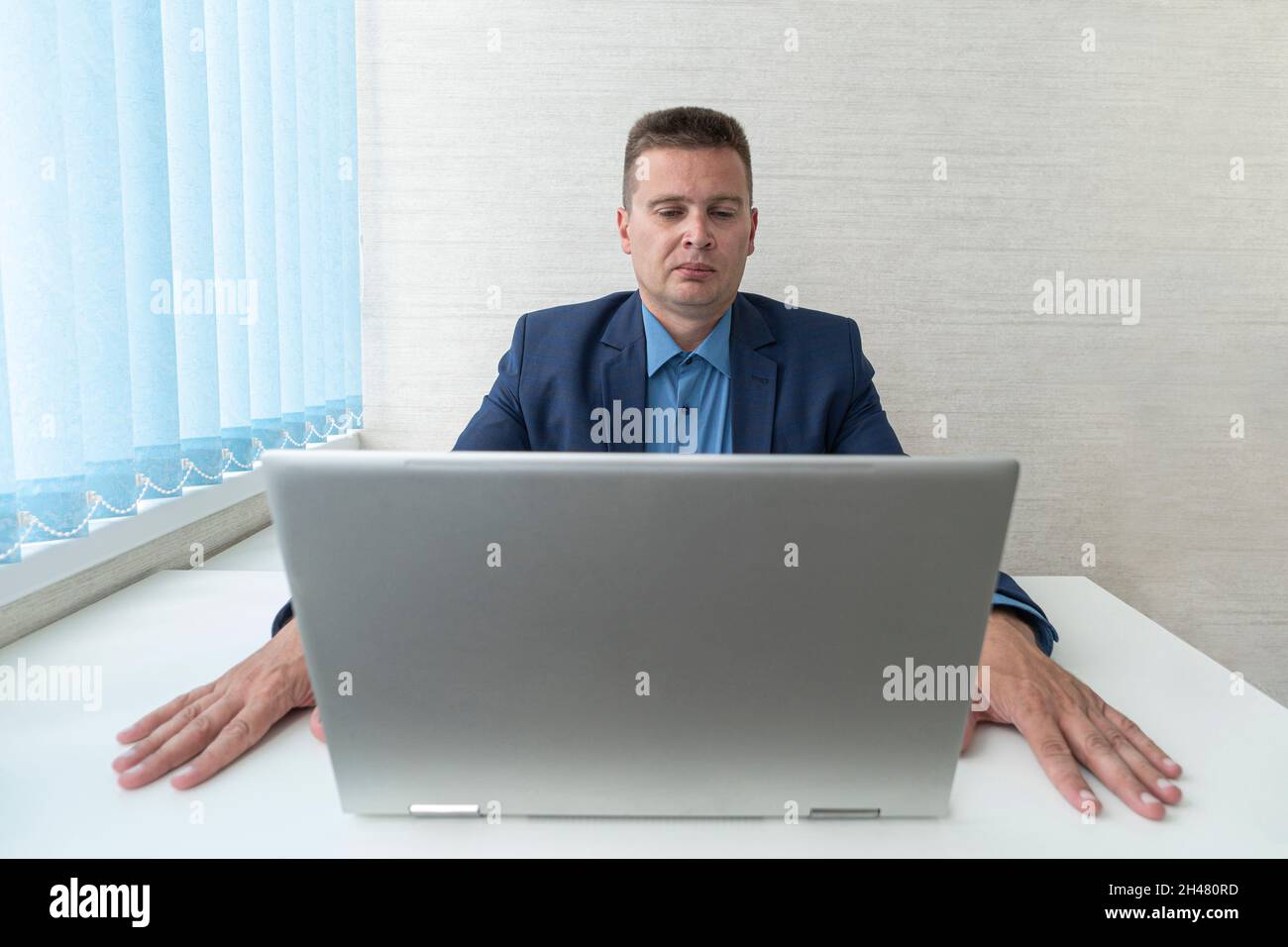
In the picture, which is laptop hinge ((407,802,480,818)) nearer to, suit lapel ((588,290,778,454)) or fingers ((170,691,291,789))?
fingers ((170,691,291,789))

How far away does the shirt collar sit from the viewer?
1787 millimetres

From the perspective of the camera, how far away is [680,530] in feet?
2.25

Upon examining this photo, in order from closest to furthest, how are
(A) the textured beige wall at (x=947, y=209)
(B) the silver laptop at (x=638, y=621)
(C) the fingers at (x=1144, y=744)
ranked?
(B) the silver laptop at (x=638, y=621)
(C) the fingers at (x=1144, y=744)
(A) the textured beige wall at (x=947, y=209)

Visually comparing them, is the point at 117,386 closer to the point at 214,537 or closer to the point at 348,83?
the point at 214,537

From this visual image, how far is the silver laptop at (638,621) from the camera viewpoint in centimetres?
68

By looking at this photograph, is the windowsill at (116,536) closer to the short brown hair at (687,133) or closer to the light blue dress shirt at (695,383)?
the light blue dress shirt at (695,383)

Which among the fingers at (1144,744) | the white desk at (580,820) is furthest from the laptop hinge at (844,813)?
the fingers at (1144,744)

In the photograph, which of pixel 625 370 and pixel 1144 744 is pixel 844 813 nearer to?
pixel 1144 744

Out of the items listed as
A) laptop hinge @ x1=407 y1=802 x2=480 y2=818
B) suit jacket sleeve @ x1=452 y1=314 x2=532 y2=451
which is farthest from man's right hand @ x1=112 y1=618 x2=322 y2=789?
suit jacket sleeve @ x1=452 y1=314 x2=532 y2=451

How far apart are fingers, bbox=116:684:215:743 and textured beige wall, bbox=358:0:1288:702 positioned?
1523 millimetres

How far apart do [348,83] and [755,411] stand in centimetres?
146

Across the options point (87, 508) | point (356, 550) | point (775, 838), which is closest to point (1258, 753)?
point (775, 838)

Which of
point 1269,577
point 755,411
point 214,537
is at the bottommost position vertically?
point 1269,577

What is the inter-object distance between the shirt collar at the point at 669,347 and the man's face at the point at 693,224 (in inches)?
3.0
